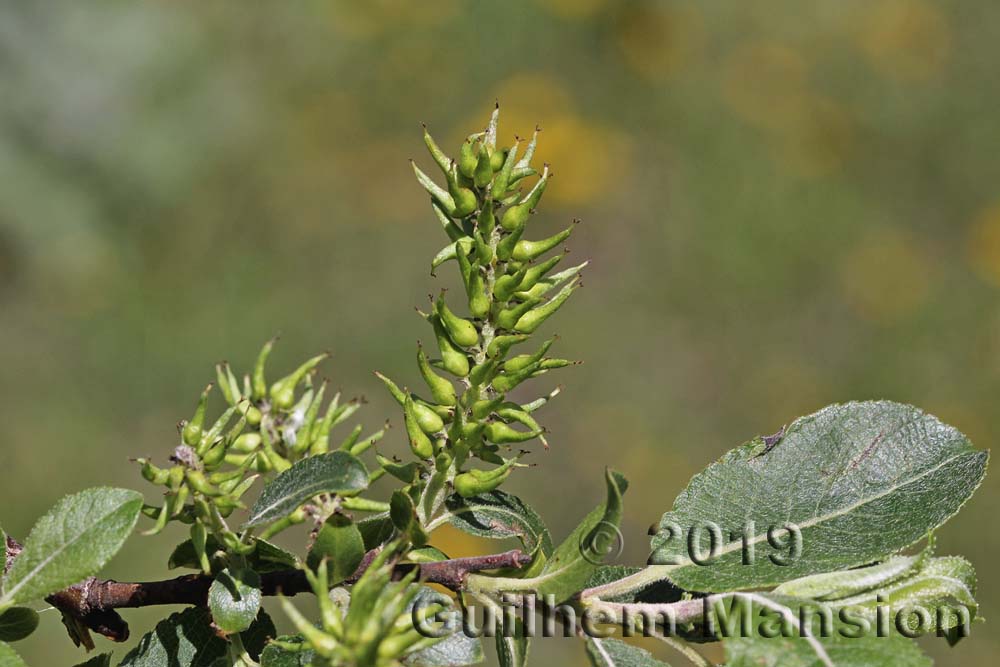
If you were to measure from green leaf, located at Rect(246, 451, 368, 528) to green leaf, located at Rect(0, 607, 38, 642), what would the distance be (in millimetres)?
418

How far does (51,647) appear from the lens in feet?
18.0

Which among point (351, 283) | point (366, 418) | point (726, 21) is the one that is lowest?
point (366, 418)

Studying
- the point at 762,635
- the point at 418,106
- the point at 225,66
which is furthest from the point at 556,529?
the point at 762,635

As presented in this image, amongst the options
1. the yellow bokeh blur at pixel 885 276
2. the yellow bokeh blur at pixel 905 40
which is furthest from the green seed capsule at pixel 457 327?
the yellow bokeh blur at pixel 905 40

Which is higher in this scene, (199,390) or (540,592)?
(199,390)

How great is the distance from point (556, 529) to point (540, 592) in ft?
16.8

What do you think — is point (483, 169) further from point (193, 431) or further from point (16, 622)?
point (16, 622)

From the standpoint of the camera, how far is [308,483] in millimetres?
1410

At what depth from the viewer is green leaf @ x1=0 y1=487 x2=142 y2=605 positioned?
4.67 ft

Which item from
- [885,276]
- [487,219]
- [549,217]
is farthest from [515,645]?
[885,276]

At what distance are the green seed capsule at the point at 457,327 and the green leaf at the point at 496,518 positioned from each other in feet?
0.92

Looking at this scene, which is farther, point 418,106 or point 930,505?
point 418,106

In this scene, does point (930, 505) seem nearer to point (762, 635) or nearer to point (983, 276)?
point (762, 635)

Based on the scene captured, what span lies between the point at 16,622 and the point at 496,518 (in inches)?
30.7
